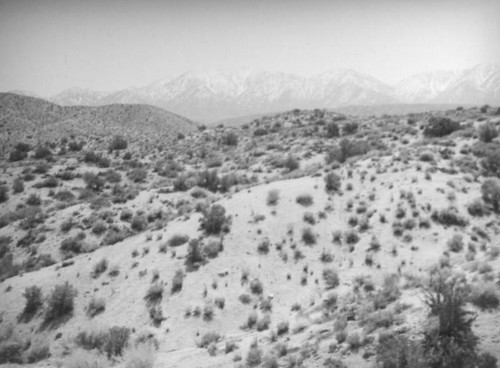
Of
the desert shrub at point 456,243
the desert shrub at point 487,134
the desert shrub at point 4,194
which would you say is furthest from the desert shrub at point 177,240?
the desert shrub at point 487,134

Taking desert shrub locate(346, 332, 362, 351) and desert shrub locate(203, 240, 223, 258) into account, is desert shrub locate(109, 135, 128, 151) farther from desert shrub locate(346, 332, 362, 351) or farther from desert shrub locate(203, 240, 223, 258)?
desert shrub locate(346, 332, 362, 351)

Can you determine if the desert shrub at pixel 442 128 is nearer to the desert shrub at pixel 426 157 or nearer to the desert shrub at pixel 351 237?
the desert shrub at pixel 426 157

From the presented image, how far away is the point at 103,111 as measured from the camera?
80.8 metres

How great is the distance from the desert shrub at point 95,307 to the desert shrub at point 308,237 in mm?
9726

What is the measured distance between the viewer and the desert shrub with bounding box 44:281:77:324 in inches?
523

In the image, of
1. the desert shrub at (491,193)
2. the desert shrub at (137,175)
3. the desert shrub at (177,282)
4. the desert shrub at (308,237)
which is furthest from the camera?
the desert shrub at (137,175)

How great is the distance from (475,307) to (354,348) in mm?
3069

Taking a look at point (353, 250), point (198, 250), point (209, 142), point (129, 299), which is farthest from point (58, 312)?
point (209, 142)

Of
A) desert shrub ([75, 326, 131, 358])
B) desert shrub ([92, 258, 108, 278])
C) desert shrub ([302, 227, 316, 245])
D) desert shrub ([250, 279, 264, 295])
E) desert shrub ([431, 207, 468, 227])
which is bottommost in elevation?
desert shrub ([75, 326, 131, 358])

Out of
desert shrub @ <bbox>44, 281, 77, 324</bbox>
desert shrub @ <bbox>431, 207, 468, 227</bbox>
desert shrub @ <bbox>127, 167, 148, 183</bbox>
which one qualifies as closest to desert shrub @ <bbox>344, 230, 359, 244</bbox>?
desert shrub @ <bbox>431, 207, 468, 227</bbox>

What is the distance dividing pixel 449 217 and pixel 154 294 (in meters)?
14.3

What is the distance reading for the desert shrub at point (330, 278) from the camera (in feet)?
44.2

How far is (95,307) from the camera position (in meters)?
13.6

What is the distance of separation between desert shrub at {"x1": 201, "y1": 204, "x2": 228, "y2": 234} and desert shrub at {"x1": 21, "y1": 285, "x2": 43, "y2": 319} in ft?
26.1
